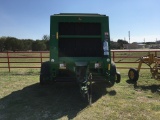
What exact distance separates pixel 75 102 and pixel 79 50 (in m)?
2.14

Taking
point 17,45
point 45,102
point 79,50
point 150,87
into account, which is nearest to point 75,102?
point 45,102

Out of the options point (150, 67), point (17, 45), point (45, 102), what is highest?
point (17, 45)

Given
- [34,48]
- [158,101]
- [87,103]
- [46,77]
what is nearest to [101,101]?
[87,103]

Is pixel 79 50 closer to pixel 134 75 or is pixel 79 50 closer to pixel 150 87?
pixel 150 87

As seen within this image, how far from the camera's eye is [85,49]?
895 cm

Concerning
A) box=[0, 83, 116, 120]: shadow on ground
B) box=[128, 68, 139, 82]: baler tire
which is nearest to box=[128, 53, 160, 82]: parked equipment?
box=[128, 68, 139, 82]: baler tire

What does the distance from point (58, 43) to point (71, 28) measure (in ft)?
2.56

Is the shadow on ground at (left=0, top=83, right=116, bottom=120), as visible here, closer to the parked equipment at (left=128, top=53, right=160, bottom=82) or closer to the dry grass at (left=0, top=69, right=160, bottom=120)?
the dry grass at (left=0, top=69, right=160, bottom=120)

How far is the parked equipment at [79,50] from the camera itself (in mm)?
8281

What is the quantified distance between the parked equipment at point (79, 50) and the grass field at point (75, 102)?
1.88 ft

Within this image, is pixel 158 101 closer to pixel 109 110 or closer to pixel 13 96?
pixel 109 110

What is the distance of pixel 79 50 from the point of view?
29.4ft

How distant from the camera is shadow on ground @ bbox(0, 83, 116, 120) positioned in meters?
6.41

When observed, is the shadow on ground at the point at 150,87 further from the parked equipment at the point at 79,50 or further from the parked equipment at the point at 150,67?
the parked equipment at the point at 79,50
